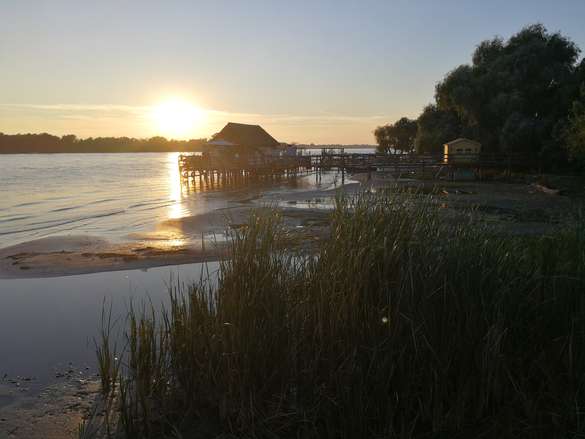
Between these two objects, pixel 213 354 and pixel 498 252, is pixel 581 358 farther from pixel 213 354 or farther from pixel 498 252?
pixel 213 354

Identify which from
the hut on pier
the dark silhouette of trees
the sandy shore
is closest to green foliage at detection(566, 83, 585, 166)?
the dark silhouette of trees

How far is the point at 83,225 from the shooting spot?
22.9 m

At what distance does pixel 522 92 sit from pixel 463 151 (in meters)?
6.24

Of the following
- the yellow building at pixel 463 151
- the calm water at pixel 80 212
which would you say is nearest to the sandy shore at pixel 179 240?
the calm water at pixel 80 212

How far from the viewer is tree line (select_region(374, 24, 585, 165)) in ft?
119

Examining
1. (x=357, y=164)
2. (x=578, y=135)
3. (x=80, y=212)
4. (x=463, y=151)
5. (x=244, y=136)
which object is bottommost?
(x=80, y=212)

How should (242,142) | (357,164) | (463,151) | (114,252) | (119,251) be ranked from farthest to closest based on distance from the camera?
(242,142), (357,164), (463,151), (119,251), (114,252)

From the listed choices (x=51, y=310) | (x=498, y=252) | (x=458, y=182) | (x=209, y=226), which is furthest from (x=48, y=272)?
(x=458, y=182)

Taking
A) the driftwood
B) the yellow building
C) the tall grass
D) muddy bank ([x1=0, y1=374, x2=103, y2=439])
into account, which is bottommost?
muddy bank ([x1=0, y1=374, x2=103, y2=439])

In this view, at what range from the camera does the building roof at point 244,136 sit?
57875 millimetres

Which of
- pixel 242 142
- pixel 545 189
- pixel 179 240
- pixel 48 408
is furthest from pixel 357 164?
pixel 48 408

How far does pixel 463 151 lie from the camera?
140ft

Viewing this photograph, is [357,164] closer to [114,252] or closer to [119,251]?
[119,251]

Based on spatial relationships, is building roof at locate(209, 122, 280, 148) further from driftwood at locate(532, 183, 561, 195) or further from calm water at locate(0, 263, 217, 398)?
calm water at locate(0, 263, 217, 398)
